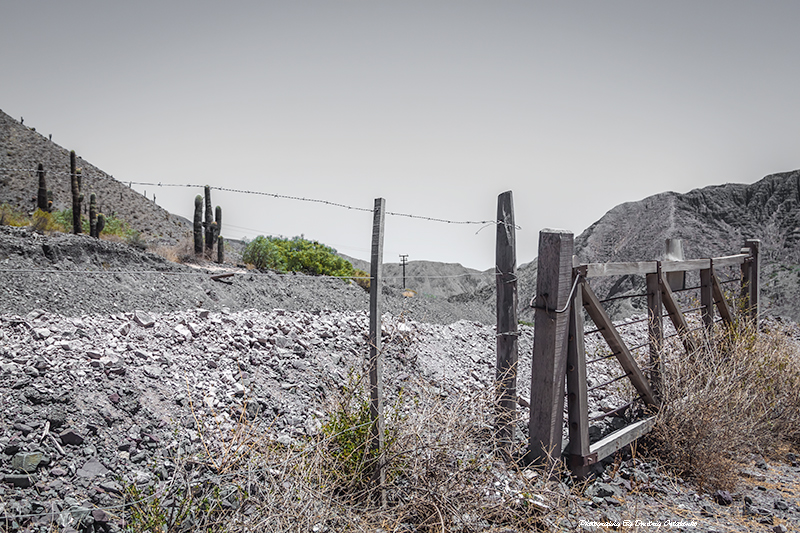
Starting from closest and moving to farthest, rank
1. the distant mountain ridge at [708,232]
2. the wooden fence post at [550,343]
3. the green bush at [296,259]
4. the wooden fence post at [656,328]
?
1. the wooden fence post at [550,343]
2. the wooden fence post at [656,328]
3. the distant mountain ridge at [708,232]
4. the green bush at [296,259]

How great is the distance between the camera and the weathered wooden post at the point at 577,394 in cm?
344

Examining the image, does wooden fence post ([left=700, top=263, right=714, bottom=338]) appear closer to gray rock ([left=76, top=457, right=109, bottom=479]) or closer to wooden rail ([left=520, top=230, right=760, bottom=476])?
wooden rail ([left=520, top=230, right=760, bottom=476])

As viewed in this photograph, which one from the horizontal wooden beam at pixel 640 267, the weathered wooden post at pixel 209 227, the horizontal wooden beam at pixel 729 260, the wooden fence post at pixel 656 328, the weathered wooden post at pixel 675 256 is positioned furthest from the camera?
the weathered wooden post at pixel 209 227

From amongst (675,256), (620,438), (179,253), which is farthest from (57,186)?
(620,438)

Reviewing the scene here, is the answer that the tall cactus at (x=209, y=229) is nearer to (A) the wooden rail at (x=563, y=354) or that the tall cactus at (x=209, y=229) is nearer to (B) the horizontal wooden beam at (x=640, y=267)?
(B) the horizontal wooden beam at (x=640, y=267)

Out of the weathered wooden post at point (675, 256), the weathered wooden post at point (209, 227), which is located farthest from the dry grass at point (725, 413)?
the weathered wooden post at point (209, 227)

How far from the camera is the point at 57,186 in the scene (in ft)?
105

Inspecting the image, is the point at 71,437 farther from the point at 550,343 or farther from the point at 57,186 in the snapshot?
the point at 57,186

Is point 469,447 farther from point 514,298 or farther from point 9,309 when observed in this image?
point 9,309

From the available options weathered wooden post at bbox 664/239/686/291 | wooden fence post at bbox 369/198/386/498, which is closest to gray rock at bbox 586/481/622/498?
wooden fence post at bbox 369/198/386/498

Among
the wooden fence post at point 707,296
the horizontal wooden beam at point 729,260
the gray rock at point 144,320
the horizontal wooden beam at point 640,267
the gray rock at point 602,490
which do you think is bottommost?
the gray rock at point 602,490

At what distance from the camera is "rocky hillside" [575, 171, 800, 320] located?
1346 centimetres

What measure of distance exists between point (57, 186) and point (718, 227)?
37.0m

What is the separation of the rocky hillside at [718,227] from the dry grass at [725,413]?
873 centimetres
